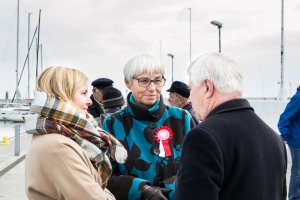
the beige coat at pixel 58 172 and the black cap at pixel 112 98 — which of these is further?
the black cap at pixel 112 98

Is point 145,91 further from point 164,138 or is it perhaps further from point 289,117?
point 289,117

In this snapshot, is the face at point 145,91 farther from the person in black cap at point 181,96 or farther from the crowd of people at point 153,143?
the person in black cap at point 181,96

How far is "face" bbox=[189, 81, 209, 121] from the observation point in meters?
2.14

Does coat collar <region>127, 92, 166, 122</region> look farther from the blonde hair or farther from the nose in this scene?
the blonde hair

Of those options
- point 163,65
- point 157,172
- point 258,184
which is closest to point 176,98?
point 163,65

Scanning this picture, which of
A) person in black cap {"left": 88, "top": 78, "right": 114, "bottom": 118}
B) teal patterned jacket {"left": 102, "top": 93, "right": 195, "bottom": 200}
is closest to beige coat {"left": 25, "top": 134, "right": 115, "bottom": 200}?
teal patterned jacket {"left": 102, "top": 93, "right": 195, "bottom": 200}

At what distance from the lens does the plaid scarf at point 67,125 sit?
2.42 metres

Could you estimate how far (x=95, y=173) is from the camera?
2.52m

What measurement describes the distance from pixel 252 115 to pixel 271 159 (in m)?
0.22

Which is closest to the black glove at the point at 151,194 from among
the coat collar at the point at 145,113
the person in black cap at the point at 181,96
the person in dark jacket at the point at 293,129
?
the coat collar at the point at 145,113

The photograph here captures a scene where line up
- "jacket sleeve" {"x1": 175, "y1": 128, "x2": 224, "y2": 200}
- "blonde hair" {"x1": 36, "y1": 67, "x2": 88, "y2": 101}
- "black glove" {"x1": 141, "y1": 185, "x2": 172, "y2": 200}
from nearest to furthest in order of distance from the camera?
"jacket sleeve" {"x1": 175, "y1": 128, "x2": 224, "y2": 200}
"blonde hair" {"x1": 36, "y1": 67, "x2": 88, "y2": 101}
"black glove" {"x1": 141, "y1": 185, "x2": 172, "y2": 200}

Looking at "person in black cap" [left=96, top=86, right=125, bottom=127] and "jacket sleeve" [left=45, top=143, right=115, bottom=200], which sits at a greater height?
"person in black cap" [left=96, top=86, right=125, bottom=127]

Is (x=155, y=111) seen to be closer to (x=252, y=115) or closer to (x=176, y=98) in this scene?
(x=252, y=115)

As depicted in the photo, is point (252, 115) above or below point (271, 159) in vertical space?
above
